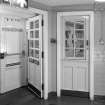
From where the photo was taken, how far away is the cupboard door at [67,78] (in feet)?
15.1

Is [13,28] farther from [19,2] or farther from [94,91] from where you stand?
[94,91]

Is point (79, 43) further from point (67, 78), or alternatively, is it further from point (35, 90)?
point (35, 90)

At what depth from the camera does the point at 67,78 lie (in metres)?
4.61

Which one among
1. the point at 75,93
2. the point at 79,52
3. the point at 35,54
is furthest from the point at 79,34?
the point at 75,93

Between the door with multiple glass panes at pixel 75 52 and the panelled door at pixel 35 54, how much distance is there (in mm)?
644

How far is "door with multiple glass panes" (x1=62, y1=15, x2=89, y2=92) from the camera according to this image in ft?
14.6

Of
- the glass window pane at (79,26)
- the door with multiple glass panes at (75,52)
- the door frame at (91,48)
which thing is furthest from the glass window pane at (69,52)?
the glass window pane at (79,26)

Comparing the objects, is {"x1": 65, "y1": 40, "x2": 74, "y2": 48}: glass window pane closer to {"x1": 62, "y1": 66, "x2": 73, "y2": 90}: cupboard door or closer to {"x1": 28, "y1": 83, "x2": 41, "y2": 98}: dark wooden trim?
{"x1": 62, "y1": 66, "x2": 73, "y2": 90}: cupboard door

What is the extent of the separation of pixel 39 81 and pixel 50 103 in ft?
2.12

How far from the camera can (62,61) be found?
4621 millimetres

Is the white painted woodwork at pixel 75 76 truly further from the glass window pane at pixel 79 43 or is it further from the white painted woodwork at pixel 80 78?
the glass window pane at pixel 79 43

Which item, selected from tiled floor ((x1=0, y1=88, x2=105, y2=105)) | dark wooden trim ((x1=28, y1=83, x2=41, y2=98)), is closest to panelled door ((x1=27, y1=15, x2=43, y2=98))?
dark wooden trim ((x1=28, y1=83, x2=41, y2=98))

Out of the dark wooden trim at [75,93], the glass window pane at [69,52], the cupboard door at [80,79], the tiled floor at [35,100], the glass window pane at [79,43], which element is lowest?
the tiled floor at [35,100]

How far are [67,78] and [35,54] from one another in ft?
3.47
